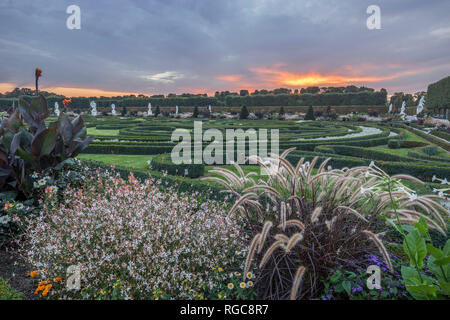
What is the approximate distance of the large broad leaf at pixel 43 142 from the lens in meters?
4.68

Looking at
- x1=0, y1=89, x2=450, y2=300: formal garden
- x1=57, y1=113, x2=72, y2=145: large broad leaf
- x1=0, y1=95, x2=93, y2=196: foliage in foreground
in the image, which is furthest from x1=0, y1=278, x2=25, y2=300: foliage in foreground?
x1=57, y1=113, x2=72, y2=145: large broad leaf

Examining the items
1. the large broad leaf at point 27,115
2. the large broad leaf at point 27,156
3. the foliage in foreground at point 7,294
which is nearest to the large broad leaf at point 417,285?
the foliage in foreground at point 7,294

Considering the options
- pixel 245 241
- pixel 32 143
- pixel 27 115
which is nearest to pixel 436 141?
pixel 245 241

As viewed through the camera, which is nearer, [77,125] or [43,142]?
[43,142]

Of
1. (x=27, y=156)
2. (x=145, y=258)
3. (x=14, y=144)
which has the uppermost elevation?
(x=14, y=144)

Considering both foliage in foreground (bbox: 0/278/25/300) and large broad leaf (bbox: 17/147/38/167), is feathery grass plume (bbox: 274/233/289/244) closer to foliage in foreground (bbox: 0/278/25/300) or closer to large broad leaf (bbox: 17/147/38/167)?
foliage in foreground (bbox: 0/278/25/300)

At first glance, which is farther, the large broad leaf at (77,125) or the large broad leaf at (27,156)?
the large broad leaf at (77,125)

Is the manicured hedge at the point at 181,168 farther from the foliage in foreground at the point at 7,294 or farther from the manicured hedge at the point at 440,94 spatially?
the manicured hedge at the point at 440,94

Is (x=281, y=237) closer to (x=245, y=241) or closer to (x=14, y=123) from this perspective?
(x=245, y=241)

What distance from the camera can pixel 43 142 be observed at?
15.7ft
